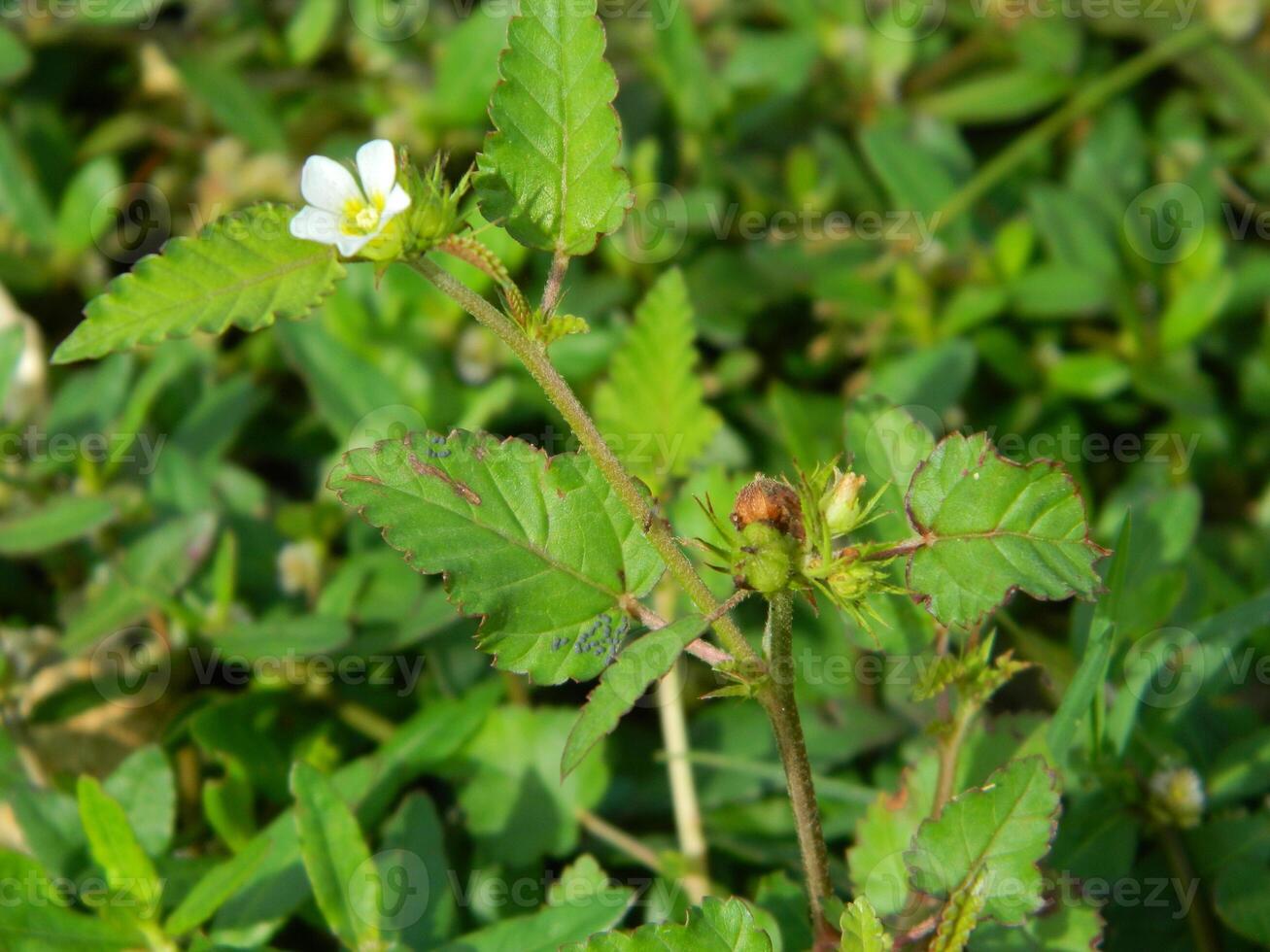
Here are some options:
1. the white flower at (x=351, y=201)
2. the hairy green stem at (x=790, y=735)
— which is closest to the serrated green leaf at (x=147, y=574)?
the white flower at (x=351, y=201)

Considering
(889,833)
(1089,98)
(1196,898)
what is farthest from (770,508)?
(1089,98)

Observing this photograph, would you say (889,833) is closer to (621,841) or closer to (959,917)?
A: (959,917)

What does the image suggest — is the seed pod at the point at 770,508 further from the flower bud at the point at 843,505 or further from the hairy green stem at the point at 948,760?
the hairy green stem at the point at 948,760

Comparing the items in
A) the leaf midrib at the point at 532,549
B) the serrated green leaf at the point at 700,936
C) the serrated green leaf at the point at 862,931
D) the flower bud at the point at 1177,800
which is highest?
the leaf midrib at the point at 532,549

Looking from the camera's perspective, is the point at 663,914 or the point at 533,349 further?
the point at 663,914

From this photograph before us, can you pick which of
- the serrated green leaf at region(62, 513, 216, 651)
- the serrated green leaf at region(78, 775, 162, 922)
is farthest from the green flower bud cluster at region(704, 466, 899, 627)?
the serrated green leaf at region(62, 513, 216, 651)

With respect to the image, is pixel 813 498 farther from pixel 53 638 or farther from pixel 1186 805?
pixel 53 638

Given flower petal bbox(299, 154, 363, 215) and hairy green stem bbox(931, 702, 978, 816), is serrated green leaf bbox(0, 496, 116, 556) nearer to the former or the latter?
flower petal bbox(299, 154, 363, 215)

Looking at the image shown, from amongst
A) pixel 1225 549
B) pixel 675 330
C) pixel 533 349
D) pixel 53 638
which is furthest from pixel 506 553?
pixel 1225 549
